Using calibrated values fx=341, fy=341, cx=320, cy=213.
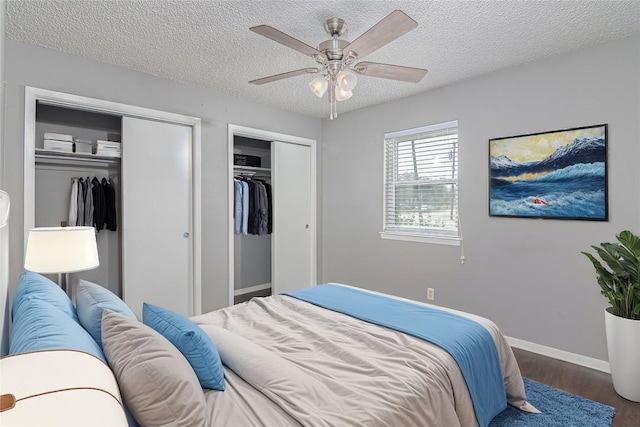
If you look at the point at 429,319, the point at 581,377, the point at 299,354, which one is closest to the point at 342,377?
the point at 299,354

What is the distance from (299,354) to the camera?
163 cm

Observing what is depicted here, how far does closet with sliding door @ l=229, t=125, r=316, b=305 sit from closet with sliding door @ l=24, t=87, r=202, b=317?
A: 618 millimetres

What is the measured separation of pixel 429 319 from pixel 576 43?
7.65 feet

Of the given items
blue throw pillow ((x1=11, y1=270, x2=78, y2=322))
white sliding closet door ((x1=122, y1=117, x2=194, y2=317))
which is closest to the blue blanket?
blue throw pillow ((x1=11, y1=270, x2=78, y2=322))

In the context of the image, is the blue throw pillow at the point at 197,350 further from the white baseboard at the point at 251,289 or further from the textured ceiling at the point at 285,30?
the white baseboard at the point at 251,289

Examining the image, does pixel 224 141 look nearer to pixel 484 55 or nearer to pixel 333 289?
pixel 333 289

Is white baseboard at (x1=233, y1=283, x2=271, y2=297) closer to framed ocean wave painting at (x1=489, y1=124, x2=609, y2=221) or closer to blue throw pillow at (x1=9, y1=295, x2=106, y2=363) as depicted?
framed ocean wave painting at (x1=489, y1=124, x2=609, y2=221)

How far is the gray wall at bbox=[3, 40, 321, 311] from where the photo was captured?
2498 millimetres

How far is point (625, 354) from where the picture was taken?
2148 mm

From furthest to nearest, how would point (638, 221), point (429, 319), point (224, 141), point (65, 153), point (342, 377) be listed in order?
point (224, 141)
point (65, 153)
point (638, 221)
point (429, 319)
point (342, 377)

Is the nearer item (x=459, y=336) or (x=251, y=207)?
(x=459, y=336)

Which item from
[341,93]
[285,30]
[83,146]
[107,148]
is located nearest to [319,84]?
[341,93]

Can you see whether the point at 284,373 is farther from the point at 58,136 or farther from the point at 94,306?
the point at 58,136

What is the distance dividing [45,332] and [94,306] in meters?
0.35
